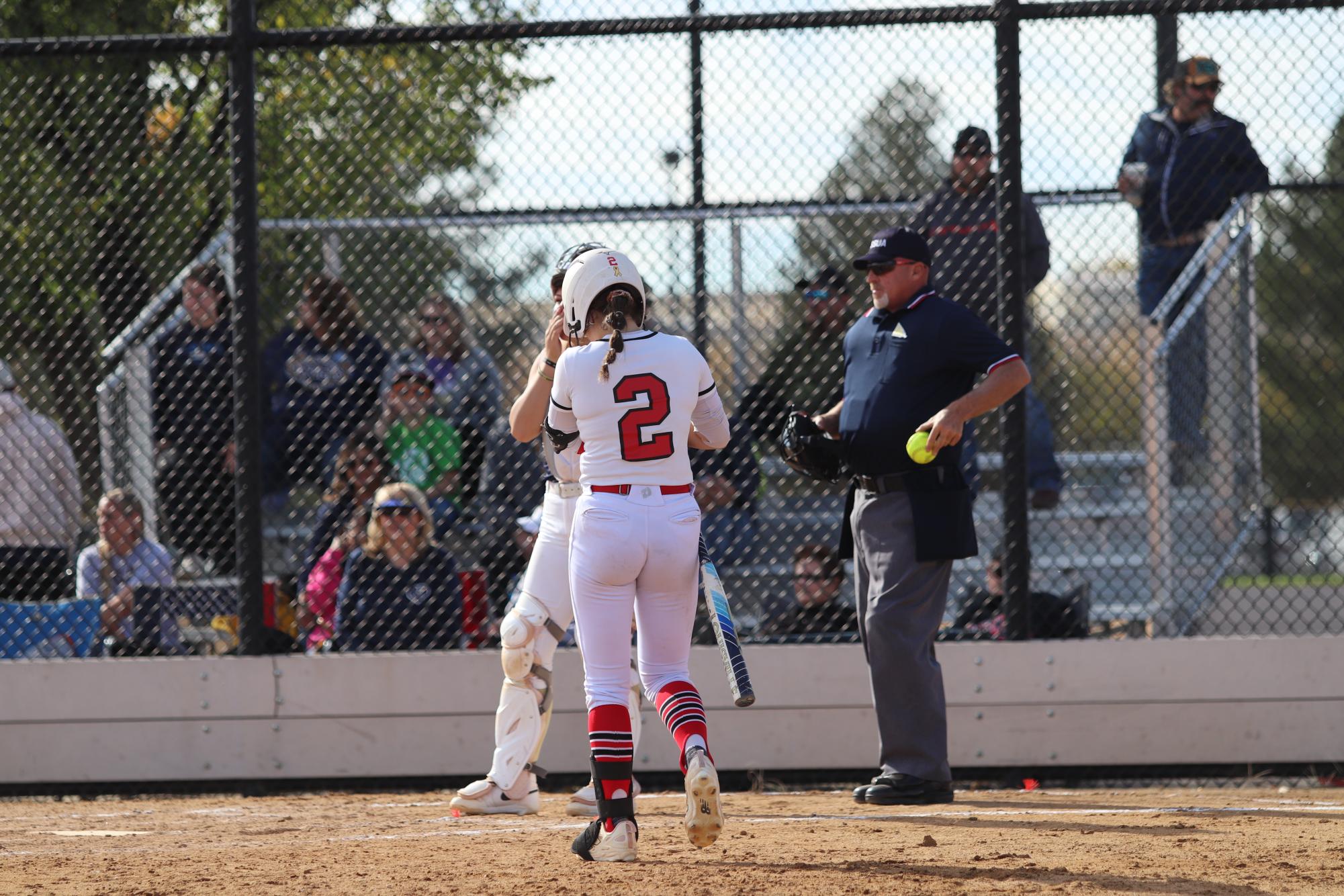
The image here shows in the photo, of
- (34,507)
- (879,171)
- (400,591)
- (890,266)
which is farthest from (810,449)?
(34,507)

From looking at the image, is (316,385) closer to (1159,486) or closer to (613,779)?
(613,779)

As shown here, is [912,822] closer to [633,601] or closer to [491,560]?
[633,601]

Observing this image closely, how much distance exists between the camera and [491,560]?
7.12m

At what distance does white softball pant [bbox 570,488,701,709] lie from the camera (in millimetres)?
4234

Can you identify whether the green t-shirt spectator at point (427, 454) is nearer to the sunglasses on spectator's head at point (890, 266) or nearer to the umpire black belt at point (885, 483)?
the umpire black belt at point (885, 483)

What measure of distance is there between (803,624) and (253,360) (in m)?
2.81

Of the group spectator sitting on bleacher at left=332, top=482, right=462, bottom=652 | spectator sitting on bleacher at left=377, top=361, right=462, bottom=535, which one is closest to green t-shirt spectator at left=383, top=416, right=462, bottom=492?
spectator sitting on bleacher at left=377, top=361, right=462, bottom=535

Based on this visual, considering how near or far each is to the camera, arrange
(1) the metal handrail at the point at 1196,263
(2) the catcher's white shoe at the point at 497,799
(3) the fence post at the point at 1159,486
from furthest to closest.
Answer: (1) the metal handrail at the point at 1196,263, (3) the fence post at the point at 1159,486, (2) the catcher's white shoe at the point at 497,799

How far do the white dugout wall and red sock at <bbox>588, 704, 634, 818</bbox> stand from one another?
2.15 m

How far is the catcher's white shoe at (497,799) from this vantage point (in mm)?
5352

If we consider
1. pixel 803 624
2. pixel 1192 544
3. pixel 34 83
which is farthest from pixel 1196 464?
pixel 34 83

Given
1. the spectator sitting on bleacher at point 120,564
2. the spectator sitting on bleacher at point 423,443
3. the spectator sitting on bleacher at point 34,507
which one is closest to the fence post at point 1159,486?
the spectator sitting on bleacher at point 423,443

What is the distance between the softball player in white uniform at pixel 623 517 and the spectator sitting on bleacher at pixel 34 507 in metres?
3.77

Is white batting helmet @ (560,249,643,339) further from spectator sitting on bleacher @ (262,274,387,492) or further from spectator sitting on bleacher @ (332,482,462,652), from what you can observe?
spectator sitting on bleacher @ (262,274,387,492)
